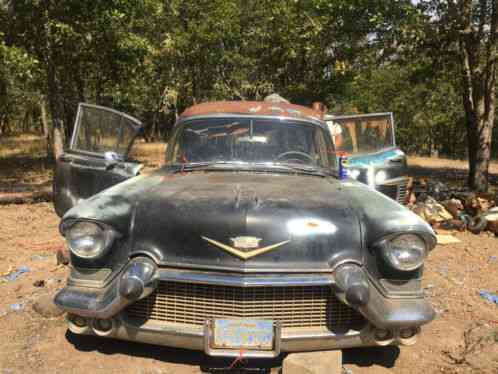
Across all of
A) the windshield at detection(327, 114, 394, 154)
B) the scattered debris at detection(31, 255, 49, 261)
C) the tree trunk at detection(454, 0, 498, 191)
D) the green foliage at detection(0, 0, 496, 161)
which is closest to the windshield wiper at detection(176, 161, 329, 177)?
the windshield at detection(327, 114, 394, 154)

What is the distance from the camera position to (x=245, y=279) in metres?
2.73

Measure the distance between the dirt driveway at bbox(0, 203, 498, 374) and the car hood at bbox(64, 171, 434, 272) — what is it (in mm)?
802

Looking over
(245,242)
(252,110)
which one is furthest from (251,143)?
A: (245,242)

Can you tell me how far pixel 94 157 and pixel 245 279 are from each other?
2.65 metres

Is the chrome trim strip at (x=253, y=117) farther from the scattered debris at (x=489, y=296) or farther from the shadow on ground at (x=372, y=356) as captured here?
the scattered debris at (x=489, y=296)

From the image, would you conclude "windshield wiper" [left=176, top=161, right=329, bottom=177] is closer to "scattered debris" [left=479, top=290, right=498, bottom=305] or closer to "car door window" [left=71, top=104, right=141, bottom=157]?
"car door window" [left=71, top=104, right=141, bottom=157]

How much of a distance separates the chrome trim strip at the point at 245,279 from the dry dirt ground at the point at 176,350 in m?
0.73

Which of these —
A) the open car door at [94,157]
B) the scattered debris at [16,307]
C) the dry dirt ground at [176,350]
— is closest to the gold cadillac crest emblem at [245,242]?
the dry dirt ground at [176,350]

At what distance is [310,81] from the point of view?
64.2ft

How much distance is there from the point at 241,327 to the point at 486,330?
233 centimetres

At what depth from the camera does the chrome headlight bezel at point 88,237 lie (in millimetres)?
2969

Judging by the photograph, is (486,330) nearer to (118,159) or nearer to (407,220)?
(407,220)

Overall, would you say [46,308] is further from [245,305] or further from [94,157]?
[245,305]

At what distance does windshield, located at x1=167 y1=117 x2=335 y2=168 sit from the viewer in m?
4.15
